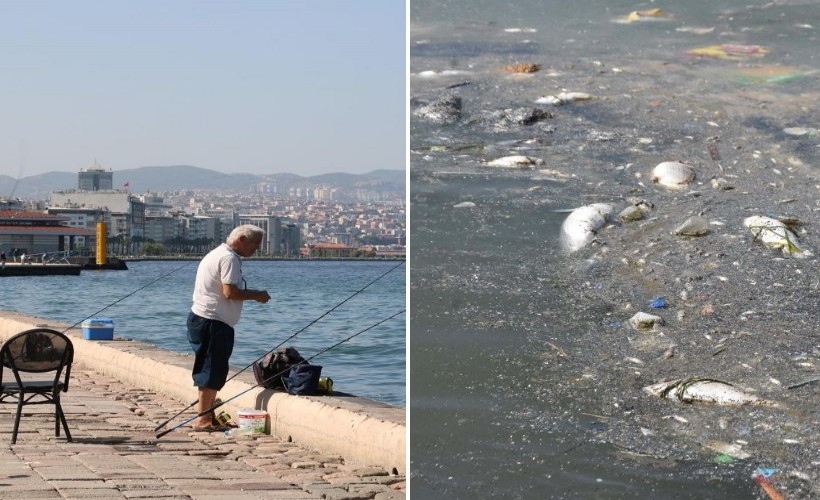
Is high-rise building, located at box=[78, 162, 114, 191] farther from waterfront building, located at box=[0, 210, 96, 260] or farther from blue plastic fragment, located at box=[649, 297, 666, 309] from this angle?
blue plastic fragment, located at box=[649, 297, 666, 309]

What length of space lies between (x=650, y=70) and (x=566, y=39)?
0.13 metres

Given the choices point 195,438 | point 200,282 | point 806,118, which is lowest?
point 195,438

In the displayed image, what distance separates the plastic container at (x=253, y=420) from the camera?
5715mm

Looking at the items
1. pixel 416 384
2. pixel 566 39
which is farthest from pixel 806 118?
pixel 416 384

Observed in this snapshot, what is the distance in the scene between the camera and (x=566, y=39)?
176 centimetres

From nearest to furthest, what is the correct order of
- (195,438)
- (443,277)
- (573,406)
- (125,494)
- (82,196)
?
(573,406)
(443,277)
(125,494)
(195,438)
(82,196)

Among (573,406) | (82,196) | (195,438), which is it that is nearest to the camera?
(573,406)

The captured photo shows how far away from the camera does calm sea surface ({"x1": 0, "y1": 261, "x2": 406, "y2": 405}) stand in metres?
17.8

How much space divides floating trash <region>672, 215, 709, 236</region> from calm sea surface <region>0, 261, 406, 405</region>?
316cm

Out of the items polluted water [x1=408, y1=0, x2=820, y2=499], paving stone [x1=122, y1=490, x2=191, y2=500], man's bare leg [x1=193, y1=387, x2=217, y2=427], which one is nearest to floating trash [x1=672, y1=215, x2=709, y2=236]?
polluted water [x1=408, y1=0, x2=820, y2=499]

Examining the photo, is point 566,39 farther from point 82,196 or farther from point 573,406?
point 82,196

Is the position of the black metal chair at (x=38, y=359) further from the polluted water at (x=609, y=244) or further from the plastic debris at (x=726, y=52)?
the plastic debris at (x=726, y=52)

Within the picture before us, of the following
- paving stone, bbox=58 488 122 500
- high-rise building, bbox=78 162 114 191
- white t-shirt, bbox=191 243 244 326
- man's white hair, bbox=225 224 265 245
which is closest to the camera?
paving stone, bbox=58 488 122 500

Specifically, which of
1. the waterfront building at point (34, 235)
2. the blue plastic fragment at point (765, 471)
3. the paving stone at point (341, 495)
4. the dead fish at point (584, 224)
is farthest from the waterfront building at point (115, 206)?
the blue plastic fragment at point (765, 471)
